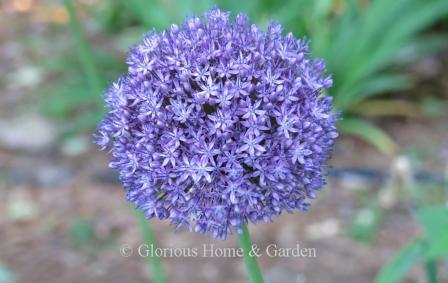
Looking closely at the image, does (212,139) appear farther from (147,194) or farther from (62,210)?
(62,210)

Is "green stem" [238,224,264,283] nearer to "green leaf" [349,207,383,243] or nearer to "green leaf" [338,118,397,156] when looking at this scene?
"green leaf" [349,207,383,243]

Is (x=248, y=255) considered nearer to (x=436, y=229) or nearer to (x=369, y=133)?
(x=436, y=229)

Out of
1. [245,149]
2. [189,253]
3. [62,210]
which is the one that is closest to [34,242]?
[62,210]

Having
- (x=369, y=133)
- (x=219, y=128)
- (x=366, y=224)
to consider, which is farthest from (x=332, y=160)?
(x=219, y=128)

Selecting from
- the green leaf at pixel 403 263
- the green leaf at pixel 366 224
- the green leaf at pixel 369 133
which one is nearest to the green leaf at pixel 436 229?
the green leaf at pixel 403 263

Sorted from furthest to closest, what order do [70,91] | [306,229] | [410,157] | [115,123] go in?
[70,91] → [410,157] → [306,229] → [115,123]

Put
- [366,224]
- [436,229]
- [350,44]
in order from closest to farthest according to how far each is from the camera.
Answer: [436,229], [366,224], [350,44]

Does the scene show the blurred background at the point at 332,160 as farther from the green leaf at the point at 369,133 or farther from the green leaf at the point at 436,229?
the green leaf at the point at 436,229
